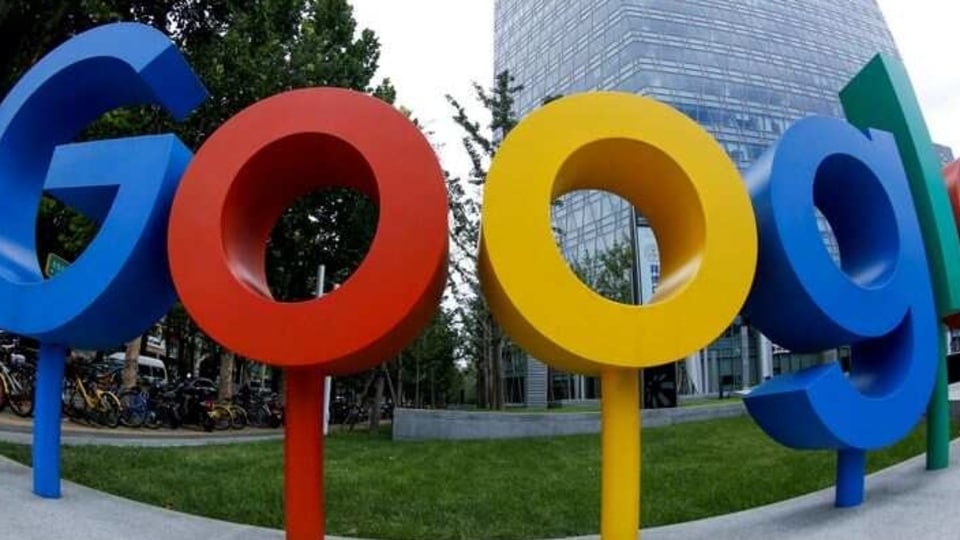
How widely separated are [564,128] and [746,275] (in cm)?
175

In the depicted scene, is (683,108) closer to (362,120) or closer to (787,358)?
(787,358)

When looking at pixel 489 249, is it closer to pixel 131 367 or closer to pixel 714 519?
pixel 714 519

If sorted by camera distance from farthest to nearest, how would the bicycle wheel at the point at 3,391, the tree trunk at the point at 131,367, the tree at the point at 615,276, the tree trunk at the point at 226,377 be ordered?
1. the tree at the point at 615,276
2. the tree trunk at the point at 226,377
3. the tree trunk at the point at 131,367
4. the bicycle wheel at the point at 3,391

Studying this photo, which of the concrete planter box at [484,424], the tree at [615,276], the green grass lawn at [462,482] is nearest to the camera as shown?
the green grass lawn at [462,482]

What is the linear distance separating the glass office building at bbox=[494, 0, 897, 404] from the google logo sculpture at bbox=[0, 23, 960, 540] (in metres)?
33.3

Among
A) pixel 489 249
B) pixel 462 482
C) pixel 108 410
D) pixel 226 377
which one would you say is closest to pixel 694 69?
pixel 226 377

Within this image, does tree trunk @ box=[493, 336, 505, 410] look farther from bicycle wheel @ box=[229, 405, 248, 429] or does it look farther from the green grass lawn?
the green grass lawn

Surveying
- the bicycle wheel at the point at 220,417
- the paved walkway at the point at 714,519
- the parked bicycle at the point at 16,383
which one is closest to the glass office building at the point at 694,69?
the bicycle wheel at the point at 220,417

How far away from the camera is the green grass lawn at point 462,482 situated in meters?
7.61

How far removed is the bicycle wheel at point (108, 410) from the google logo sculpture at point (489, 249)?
9960 mm

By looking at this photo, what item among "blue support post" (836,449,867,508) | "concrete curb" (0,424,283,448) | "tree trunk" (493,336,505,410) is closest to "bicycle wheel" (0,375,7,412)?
"concrete curb" (0,424,283,448)

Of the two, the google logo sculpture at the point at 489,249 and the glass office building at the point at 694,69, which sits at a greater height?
the glass office building at the point at 694,69

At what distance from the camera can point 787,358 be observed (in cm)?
4822

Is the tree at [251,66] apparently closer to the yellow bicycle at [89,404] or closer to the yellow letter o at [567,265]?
the yellow bicycle at [89,404]
